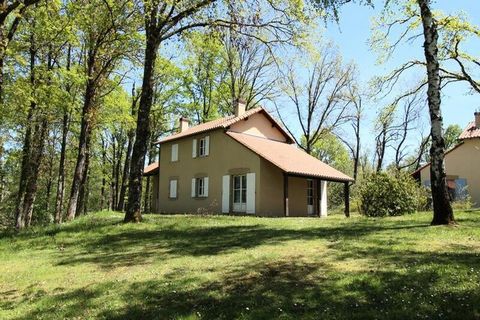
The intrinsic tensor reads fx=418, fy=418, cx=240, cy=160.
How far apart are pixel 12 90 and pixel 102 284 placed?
14.1 meters

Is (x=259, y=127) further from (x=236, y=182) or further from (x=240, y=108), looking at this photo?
(x=236, y=182)

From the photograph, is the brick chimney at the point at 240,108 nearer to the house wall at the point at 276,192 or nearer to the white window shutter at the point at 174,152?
the house wall at the point at 276,192

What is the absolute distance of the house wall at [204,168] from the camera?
2408 cm

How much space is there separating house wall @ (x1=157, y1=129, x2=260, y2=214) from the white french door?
50cm

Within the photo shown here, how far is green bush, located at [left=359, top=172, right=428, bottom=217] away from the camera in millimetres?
19094

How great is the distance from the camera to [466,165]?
30.5m

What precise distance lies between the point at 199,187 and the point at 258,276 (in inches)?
807

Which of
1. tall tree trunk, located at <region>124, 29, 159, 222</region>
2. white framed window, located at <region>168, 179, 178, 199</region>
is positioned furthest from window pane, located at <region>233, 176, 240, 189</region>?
tall tree trunk, located at <region>124, 29, 159, 222</region>

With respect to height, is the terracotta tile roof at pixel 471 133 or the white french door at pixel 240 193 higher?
the terracotta tile roof at pixel 471 133

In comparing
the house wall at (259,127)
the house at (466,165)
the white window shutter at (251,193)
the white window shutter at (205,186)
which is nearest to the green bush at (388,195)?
the white window shutter at (251,193)

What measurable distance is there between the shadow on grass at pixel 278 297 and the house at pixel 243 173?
14.7 metres

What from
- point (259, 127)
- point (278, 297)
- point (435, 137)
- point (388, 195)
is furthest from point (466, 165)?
point (278, 297)

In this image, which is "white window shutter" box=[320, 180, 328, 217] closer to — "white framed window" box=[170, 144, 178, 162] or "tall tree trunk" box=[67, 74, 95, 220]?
"white framed window" box=[170, 144, 178, 162]

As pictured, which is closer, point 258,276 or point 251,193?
point 258,276
